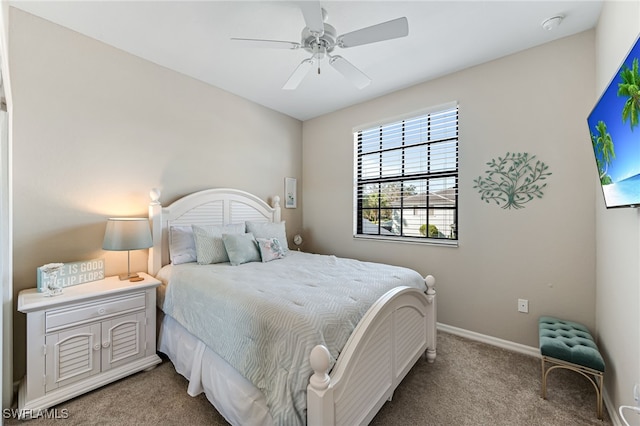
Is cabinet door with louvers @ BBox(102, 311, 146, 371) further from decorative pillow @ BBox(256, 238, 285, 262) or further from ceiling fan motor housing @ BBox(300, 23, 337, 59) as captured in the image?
ceiling fan motor housing @ BBox(300, 23, 337, 59)

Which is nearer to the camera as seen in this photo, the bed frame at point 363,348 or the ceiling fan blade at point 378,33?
the bed frame at point 363,348

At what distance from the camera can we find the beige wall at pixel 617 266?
1351 millimetres

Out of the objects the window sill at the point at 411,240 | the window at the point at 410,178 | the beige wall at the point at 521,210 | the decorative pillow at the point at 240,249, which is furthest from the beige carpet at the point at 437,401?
the window at the point at 410,178

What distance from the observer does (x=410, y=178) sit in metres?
3.23

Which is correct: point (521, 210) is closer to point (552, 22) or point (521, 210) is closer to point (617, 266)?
point (617, 266)

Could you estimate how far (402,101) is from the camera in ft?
10.4

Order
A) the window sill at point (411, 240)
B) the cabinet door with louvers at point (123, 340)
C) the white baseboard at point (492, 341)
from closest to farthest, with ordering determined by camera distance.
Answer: the cabinet door with louvers at point (123, 340)
the white baseboard at point (492, 341)
the window sill at point (411, 240)

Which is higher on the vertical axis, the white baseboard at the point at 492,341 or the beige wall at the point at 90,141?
the beige wall at the point at 90,141

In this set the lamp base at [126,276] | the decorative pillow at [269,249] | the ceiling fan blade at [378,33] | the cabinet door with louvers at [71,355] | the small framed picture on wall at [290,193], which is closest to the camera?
the ceiling fan blade at [378,33]

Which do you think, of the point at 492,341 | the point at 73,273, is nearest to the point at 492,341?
the point at 492,341

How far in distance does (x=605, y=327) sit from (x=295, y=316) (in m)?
2.19

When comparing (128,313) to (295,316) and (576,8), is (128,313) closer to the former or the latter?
(295,316)

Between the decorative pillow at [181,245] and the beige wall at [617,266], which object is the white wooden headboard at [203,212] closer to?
the decorative pillow at [181,245]

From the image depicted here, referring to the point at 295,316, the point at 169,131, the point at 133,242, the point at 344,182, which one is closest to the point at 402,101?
the point at 344,182
